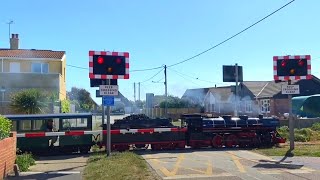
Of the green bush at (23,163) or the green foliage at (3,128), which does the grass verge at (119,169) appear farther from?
the green foliage at (3,128)

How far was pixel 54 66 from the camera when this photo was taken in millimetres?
42062

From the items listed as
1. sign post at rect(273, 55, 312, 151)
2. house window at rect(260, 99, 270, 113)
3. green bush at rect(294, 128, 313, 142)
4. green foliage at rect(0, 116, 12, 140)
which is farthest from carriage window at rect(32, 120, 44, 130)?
house window at rect(260, 99, 270, 113)

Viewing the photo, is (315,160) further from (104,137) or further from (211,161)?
(104,137)

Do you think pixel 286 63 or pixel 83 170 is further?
pixel 286 63

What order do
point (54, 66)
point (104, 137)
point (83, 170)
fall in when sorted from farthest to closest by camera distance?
point (54, 66) → point (104, 137) → point (83, 170)

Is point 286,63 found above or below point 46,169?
above

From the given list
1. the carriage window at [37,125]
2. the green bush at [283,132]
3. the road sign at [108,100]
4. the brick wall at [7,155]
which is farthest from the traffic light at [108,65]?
the green bush at [283,132]

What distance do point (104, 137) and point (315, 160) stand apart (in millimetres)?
8907

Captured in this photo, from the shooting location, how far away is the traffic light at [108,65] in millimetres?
16328

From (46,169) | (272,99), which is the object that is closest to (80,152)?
(46,169)

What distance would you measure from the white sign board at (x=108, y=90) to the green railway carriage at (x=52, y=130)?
419cm

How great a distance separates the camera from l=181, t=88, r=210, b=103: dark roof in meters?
80.9

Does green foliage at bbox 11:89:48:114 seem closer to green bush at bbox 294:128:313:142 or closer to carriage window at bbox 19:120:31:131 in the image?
carriage window at bbox 19:120:31:131

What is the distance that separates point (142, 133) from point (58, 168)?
643 centimetres
